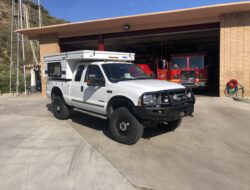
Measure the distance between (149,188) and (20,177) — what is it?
7.52ft

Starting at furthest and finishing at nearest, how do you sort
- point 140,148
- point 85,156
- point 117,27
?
point 117,27
point 140,148
point 85,156

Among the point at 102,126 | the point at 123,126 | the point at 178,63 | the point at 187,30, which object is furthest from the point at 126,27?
the point at 123,126

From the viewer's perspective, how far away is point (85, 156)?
616 centimetres

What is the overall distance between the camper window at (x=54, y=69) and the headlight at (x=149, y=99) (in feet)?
14.0

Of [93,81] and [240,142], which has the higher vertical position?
[93,81]

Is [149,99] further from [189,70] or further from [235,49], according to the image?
[189,70]

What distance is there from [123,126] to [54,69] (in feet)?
14.1

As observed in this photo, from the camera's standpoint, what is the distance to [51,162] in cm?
580

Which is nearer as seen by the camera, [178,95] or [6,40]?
[178,95]

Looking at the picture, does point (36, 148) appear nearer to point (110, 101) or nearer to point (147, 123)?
point (110, 101)

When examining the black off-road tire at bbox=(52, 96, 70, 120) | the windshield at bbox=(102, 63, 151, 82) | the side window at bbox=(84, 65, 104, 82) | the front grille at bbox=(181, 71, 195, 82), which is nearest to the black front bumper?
the windshield at bbox=(102, 63, 151, 82)

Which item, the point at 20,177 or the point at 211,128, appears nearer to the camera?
the point at 20,177

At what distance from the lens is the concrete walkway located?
15.8ft

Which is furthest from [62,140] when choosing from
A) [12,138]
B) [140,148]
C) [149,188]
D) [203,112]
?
[203,112]
